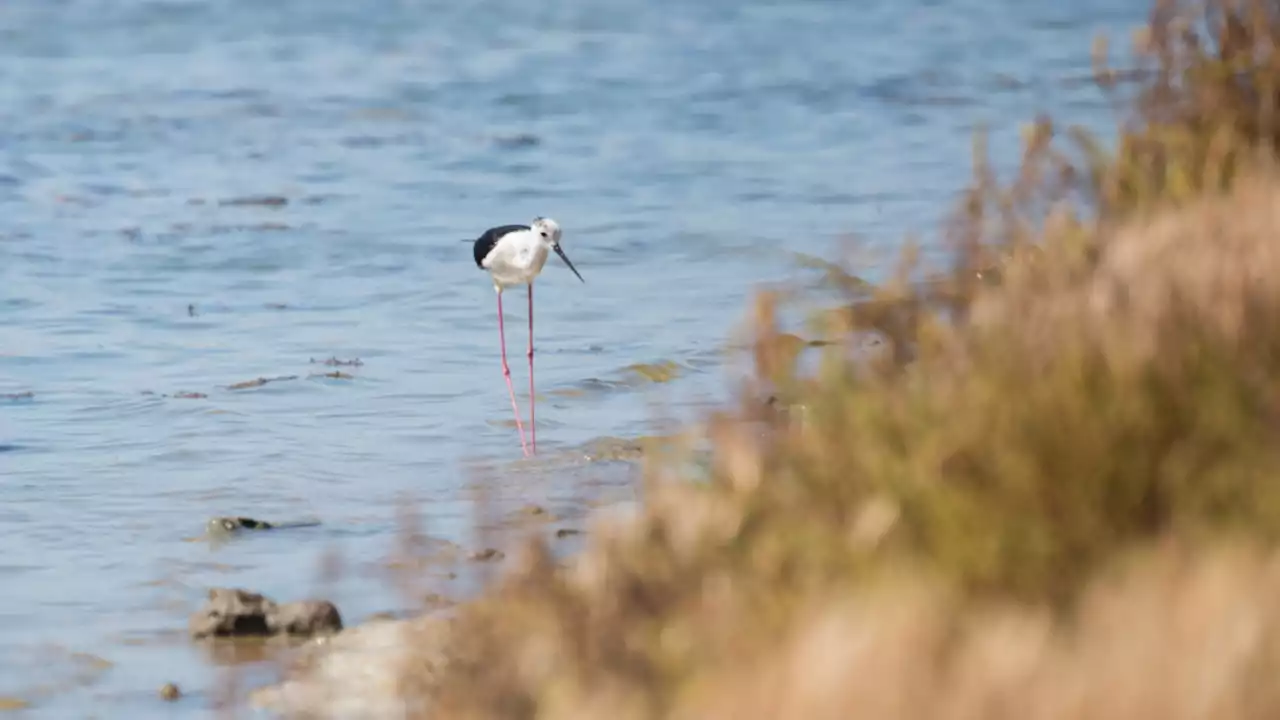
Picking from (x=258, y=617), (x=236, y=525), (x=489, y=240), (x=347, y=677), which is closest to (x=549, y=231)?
(x=489, y=240)

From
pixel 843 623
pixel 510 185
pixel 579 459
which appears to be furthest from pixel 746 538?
pixel 510 185

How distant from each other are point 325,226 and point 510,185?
2.14 metres

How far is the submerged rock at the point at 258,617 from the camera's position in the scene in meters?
6.29

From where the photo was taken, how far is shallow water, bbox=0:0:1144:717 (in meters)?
7.96

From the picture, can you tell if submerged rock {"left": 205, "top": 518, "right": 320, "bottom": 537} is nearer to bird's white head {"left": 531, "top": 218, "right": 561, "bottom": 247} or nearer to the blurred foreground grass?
the blurred foreground grass

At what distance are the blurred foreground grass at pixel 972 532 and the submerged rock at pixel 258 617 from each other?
5.99 ft

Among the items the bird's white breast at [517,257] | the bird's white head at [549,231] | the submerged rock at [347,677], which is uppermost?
the bird's white head at [549,231]

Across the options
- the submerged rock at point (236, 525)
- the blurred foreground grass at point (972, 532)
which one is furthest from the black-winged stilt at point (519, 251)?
the blurred foreground grass at point (972, 532)

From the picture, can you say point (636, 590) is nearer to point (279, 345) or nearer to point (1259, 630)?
point (1259, 630)

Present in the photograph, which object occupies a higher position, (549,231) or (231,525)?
(549,231)

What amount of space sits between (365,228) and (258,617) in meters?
9.33

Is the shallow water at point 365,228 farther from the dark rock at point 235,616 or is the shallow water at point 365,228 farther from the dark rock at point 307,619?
the dark rock at point 307,619

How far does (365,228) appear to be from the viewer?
1552 cm

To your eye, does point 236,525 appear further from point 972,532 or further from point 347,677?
point 972,532
